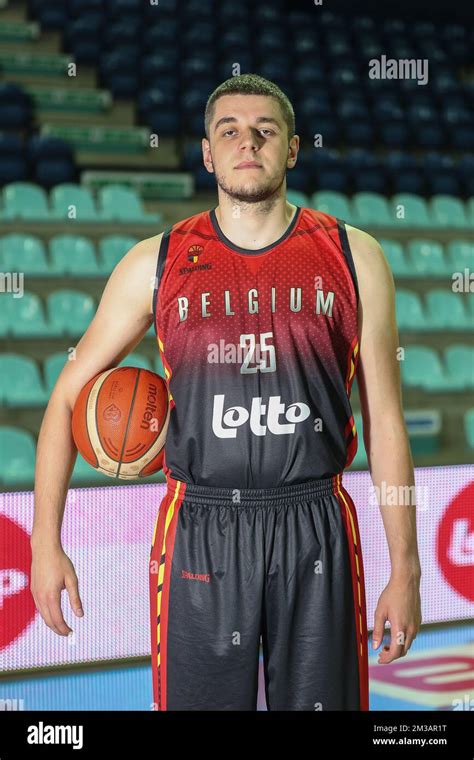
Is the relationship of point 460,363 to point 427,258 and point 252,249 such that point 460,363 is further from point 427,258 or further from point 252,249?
point 252,249

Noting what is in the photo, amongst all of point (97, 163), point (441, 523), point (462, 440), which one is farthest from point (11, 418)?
point (97, 163)

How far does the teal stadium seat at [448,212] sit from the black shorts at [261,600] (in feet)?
19.0

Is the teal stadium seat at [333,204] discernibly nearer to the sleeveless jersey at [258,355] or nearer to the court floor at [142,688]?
the court floor at [142,688]

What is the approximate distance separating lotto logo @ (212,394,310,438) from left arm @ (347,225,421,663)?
0.18 m

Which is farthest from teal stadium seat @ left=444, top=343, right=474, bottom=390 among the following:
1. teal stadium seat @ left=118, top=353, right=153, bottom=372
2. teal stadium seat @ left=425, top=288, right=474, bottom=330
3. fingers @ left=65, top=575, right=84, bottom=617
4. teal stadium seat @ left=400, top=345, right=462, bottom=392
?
fingers @ left=65, top=575, right=84, bottom=617

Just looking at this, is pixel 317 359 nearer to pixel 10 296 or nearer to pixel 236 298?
pixel 236 298

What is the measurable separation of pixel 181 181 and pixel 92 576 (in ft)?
15.7

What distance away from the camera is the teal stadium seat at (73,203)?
5887mm

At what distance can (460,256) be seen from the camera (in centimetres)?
662

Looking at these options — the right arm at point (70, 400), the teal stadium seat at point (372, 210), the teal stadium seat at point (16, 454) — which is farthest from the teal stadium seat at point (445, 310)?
the right arm at point (70, 400)

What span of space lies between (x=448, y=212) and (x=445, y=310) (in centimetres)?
131

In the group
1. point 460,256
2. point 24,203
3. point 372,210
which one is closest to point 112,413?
point 24,203

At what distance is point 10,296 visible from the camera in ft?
16.8
